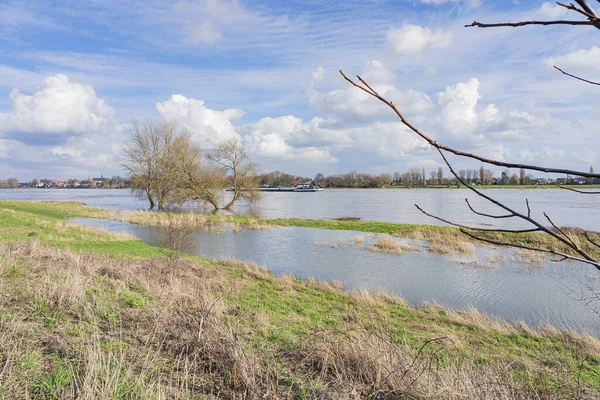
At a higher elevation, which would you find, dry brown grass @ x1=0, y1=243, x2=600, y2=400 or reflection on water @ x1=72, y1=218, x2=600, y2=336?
→ dry brown grass @ x1=0, y1=243, x2=600, y2=400

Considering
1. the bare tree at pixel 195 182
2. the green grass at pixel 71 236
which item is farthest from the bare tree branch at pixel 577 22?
the bare tree at pixel 195 182

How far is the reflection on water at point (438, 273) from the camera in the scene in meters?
11.2

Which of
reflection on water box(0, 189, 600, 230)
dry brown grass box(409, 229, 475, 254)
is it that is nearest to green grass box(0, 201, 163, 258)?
dry brown grass box(409, 229, 475, 254)

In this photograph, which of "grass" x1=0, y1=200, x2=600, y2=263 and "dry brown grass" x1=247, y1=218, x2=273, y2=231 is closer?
A: "grass" x1=0, y1=200, x2=600, y2=263

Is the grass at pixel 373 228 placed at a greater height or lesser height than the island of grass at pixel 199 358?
lesser

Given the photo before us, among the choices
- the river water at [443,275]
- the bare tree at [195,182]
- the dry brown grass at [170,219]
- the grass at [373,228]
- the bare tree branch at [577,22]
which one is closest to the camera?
the bare tree branch at [577,22]

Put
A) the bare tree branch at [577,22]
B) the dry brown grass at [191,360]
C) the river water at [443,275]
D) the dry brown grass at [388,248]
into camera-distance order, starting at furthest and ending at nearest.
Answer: the dry brown grass at [388,248]
the river water at [443,275]
the dry brown grass at [191,360]
the bare tree branch at [577,22]

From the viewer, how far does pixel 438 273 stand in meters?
15.2

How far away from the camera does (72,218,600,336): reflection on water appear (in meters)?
11.2

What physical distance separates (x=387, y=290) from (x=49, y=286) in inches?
397

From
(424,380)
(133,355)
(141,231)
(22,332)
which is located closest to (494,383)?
(424,380)

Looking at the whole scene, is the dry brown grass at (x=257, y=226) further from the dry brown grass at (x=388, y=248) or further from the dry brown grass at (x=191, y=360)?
the dry brown grass at (x=191, y=360)

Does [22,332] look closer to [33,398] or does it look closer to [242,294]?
[33,398]

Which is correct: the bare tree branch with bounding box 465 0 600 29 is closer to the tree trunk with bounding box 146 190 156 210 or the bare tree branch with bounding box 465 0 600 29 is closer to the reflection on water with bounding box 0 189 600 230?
the reflection on water with bounding box 0 189 600 230
